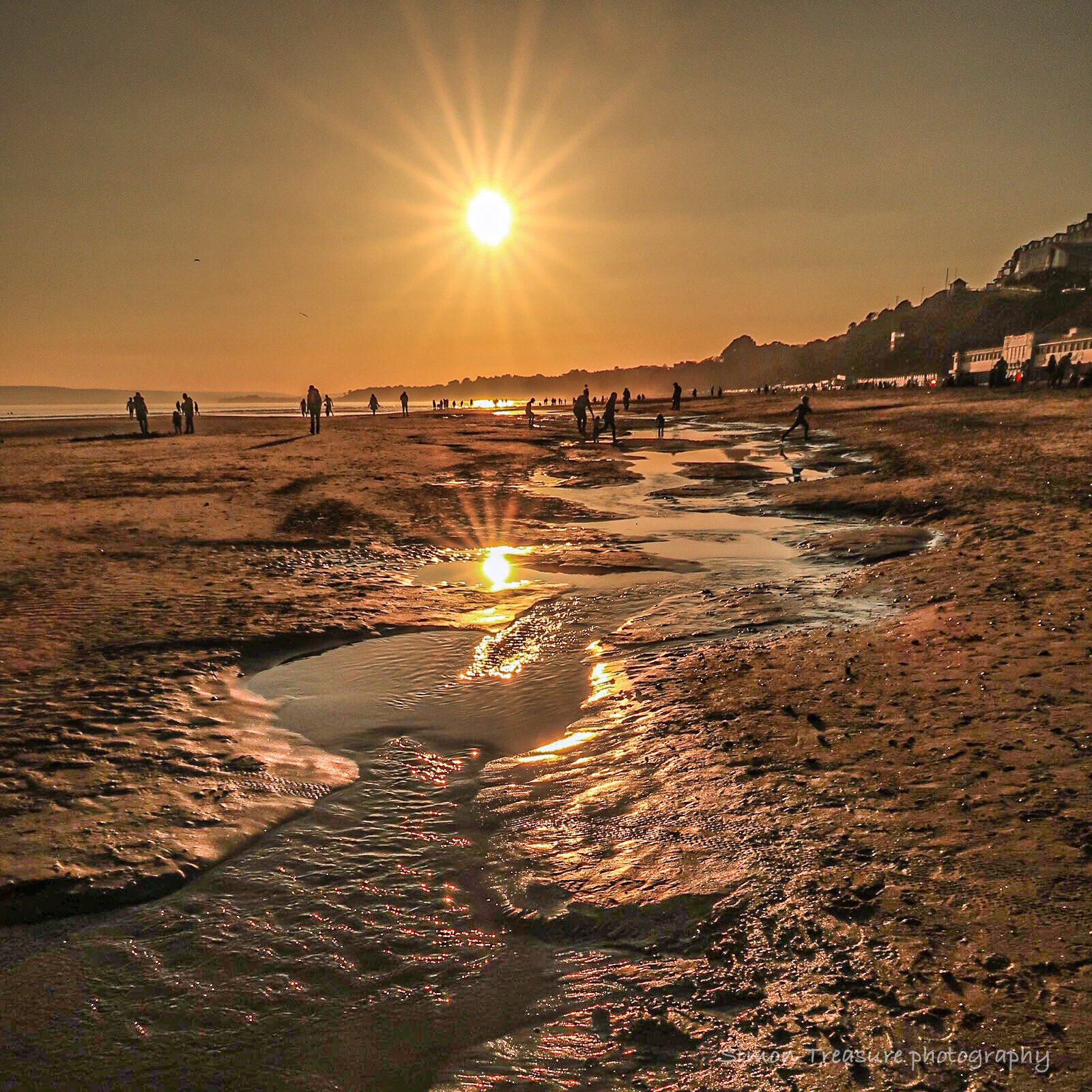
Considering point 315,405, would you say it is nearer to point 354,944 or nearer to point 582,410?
point 582,410

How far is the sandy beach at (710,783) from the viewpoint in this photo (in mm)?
2691

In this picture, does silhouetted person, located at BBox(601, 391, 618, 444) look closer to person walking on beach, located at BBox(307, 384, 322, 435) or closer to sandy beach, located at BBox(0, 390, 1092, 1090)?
person walking on beach, located at BBox(307, 384, 322, 435)

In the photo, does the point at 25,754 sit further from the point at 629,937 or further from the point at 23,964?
the point at 629,937

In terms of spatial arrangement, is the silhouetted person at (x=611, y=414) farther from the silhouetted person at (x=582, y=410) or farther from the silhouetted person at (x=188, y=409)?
the silhouetted person at (x=188, y=409)

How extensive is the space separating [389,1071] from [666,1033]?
45.0 inches

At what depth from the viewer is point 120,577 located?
9594 mm

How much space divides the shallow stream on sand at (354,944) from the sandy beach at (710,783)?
9cm

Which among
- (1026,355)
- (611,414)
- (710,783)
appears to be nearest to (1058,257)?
(1026,355)

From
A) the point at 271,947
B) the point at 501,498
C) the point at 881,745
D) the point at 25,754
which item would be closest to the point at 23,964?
the point at 271,947

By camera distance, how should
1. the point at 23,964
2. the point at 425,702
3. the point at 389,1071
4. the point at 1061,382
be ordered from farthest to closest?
the point at 1061,382 → the point at 425,702 → the point at 23,964 → the point at 389,1071

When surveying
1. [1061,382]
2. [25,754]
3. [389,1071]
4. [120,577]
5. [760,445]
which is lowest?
[389,1071]

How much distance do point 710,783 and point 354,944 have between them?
2506 mm

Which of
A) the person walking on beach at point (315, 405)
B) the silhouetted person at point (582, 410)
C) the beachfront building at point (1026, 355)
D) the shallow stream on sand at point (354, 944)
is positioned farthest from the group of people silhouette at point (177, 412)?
the beachfront building at point (1026, 355)

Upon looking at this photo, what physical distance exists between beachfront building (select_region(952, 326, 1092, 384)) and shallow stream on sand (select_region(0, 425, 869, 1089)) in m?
74.1
